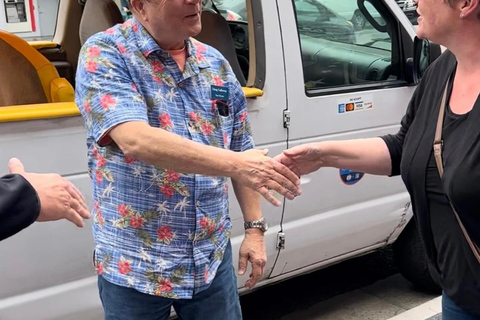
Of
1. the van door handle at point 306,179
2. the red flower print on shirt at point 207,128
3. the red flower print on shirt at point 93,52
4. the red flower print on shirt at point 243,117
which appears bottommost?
the van door handle at point 306,179

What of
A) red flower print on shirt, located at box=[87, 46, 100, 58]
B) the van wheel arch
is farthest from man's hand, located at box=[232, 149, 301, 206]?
the van wheel arch

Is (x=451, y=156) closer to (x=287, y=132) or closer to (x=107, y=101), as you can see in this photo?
(x=107, y=101)

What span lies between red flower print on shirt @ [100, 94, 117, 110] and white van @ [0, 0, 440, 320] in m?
0.65

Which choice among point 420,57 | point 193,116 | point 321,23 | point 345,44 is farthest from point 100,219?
point 420,57

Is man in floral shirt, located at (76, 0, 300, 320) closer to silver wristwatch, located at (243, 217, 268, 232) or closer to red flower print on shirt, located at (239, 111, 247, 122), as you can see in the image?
red flower print on shirt, located at (239, 111, 247, 122)

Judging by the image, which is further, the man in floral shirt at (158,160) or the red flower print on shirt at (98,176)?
the red flower print on shirt at (98,176)

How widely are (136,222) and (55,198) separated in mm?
560

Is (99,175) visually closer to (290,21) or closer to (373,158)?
(373,158)

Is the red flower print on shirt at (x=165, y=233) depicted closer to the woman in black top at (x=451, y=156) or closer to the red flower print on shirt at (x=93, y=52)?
the red flower print on shirt at (x=93, y=52)

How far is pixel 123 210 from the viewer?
1961 millimetres

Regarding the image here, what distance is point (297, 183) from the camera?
213cm

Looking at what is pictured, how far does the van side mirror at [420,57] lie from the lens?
3543 mm

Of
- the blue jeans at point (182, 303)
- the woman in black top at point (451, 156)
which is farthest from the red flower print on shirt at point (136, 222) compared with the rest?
the woman in black top at point (451, 156)

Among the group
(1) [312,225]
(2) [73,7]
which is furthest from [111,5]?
(1) [312,225]
